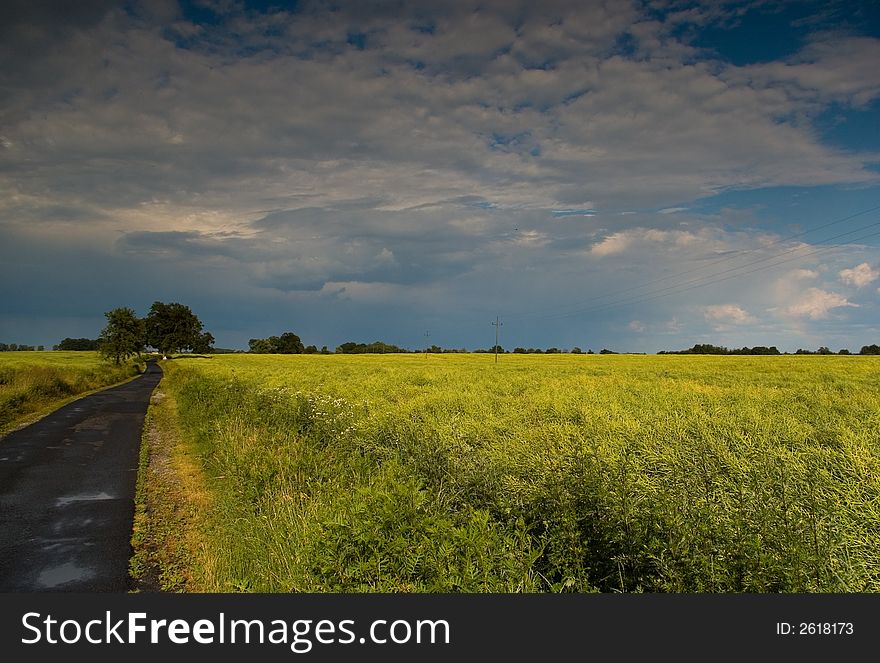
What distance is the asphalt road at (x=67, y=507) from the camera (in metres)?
8.19

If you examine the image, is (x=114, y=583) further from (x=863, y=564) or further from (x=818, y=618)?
(x=863, y=564)

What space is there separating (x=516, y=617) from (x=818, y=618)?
9.26ft

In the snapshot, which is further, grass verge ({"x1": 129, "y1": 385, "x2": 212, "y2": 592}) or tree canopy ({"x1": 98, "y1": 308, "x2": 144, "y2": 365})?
tree canopy ({"x1": 98, "y1": 308, "x2": 144, "y2": 365})

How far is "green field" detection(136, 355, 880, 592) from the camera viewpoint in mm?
5715

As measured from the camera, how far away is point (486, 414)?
1238cm

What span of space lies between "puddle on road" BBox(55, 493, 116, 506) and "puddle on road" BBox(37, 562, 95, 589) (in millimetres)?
3981

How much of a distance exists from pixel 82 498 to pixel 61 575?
15.4 feet

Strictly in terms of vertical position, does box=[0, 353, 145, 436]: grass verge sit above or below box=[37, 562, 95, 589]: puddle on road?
above

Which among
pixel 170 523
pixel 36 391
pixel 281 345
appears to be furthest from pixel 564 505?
pixel 281 345

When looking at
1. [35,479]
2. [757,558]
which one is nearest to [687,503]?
[757,558]

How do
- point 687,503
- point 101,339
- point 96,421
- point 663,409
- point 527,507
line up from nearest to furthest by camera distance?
1. point 687,503
2. point 527,507
3. point 663,409
4. point 96,421
5. point 101,339

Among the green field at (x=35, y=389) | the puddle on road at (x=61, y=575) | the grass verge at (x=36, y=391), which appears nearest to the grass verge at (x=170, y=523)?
the puddle on road at (x=61, y=575)

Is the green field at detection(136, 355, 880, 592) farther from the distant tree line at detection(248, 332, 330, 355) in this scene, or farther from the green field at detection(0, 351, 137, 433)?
the distant tree line at detection(248, 332, 330, 355)

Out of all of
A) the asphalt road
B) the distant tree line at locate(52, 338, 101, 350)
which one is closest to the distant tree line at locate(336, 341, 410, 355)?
the distant tree line at locate(52, 338, 101, 350)
